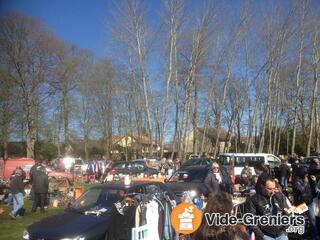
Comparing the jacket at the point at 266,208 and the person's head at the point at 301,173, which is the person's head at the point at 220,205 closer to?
the jacket at the point at 266,208

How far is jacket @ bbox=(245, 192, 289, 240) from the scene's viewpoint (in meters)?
6.02

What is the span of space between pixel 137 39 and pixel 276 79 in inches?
528

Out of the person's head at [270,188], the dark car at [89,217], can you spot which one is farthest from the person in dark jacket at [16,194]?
the person's head at [270,188]

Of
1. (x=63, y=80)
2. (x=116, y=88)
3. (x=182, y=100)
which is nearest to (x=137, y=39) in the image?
(x=182, y=100)

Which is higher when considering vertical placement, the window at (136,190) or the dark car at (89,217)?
the window at (136,190)

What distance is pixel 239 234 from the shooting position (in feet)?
14.1

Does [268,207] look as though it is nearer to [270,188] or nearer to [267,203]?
[267,203]

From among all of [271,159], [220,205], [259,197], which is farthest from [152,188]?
[271,159]

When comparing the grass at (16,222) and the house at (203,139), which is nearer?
the grass at (16,222)

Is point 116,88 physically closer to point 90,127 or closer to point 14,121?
point 90,127

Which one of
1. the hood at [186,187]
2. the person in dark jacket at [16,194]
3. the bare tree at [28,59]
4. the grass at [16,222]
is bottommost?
the grass at [16,222]

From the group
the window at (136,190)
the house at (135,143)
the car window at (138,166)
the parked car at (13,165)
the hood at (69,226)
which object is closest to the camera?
the hood at (69,226)

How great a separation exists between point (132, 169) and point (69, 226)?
16.3m

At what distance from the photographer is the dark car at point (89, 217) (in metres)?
7.91
